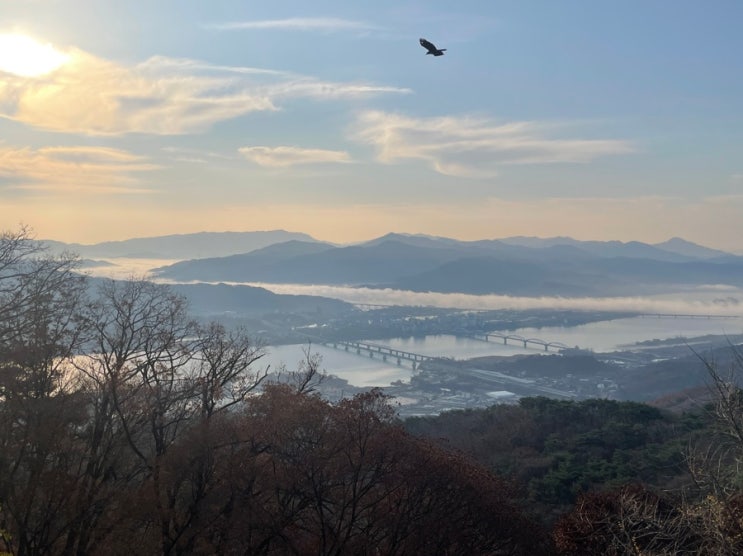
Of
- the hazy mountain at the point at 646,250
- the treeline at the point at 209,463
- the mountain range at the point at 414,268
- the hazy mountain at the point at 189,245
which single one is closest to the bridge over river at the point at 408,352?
the mountain range at the point at 414,268

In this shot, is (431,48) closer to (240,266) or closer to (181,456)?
(181,456)

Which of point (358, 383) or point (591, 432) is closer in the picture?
point (591, 432)

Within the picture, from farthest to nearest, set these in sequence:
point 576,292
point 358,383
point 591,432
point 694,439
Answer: point 576,292 < point 358,383 < point 591,432 < point 694,439

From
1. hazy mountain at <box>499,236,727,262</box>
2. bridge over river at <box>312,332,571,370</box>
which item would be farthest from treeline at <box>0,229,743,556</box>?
hazy mountain at <box>499,236,727,262</box>

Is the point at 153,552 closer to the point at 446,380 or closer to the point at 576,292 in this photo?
the point at 446,380

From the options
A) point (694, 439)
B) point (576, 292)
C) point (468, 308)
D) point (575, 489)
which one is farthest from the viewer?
point (576, 292)

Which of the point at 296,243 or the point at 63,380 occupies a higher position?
the point at 296,243

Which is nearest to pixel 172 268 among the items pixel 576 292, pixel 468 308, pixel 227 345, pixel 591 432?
pixel 468 308
